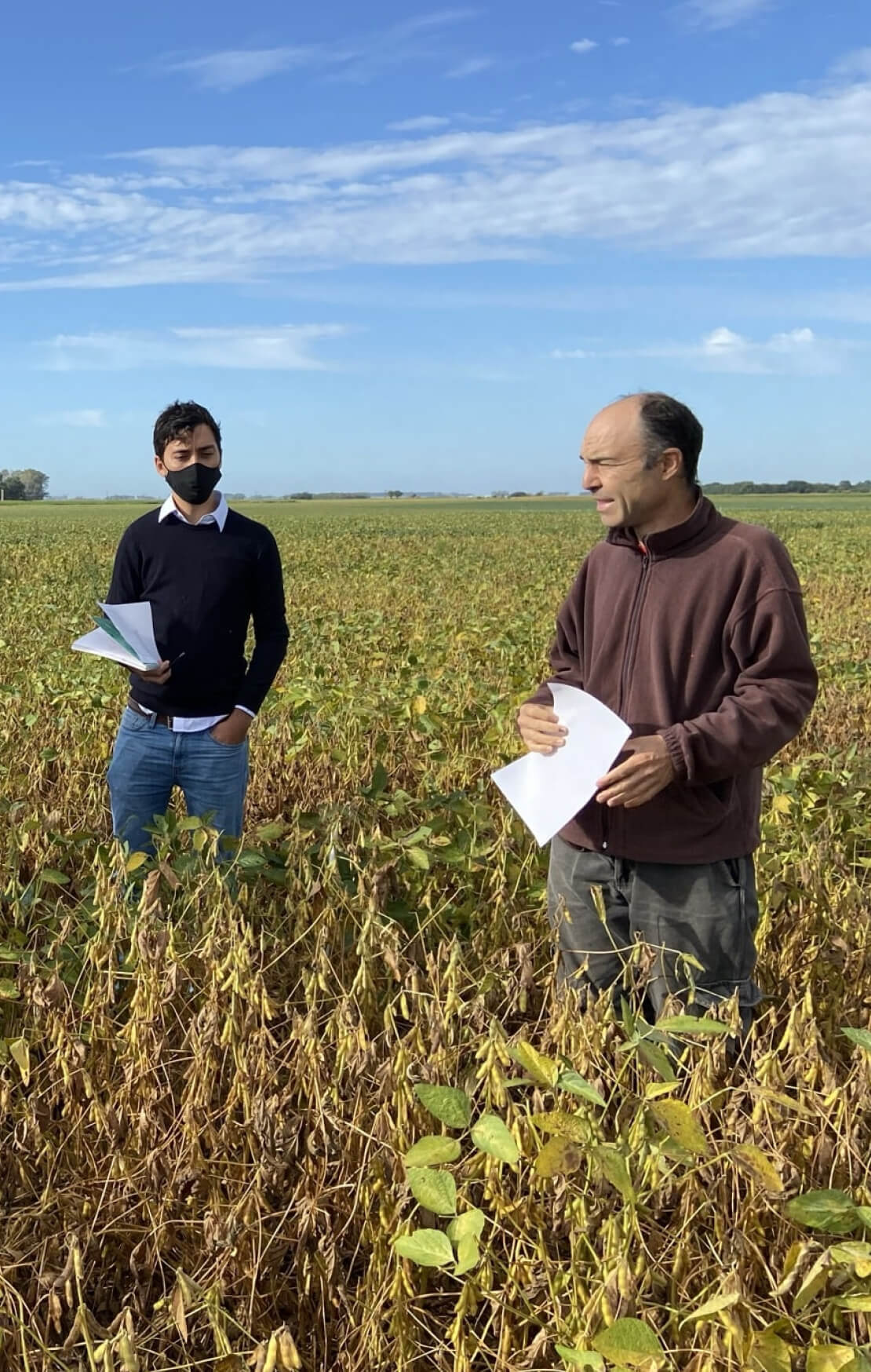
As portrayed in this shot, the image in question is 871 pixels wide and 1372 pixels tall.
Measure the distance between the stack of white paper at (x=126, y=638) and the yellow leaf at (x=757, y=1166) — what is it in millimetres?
1987

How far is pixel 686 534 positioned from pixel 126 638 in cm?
157

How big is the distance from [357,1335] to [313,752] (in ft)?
10.3

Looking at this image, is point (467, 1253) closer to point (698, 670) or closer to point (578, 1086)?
point (578, 1086)

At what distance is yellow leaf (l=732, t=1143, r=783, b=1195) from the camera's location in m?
1.38

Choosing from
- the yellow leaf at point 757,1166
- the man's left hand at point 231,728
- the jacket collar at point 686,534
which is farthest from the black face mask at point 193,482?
the yellow leaf at point 757,1166

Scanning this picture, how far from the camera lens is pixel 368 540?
2584 centimetres

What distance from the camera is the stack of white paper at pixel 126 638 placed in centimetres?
281

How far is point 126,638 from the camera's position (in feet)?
9.37

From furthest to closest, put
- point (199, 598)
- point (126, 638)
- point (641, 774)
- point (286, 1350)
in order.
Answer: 1. point (199, 598)
2. point (126, 638)
3. point (641, 774)
4. point (286, 1350)

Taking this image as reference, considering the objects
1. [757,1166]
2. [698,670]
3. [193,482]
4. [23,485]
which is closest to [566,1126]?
[757,1166]

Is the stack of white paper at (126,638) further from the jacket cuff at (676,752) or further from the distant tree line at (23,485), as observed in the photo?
the distant tree line at (23,485)

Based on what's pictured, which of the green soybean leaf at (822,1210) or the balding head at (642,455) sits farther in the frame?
the balding head at (642,455)

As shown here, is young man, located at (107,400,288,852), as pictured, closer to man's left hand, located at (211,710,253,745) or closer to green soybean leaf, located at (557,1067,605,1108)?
man's left hand, located at (211,710,253,745)

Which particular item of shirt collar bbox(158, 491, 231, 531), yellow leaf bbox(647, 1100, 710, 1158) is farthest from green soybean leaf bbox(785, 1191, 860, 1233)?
shirt collar bbox(158, 491, 231, 531)
